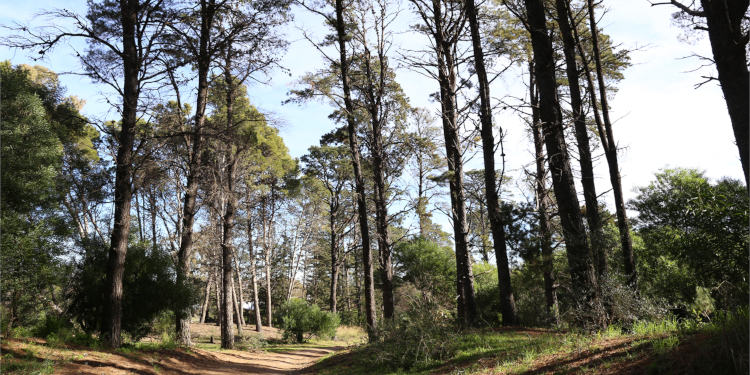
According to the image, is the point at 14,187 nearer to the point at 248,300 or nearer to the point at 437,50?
the point at 437,50

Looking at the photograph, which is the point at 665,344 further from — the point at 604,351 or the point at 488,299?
the point at 488,299

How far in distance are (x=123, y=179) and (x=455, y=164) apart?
803cm

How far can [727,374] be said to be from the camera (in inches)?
118

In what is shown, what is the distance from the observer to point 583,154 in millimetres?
10609

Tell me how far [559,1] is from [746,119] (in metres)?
5.54

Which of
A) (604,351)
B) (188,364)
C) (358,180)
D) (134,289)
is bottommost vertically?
(188,364)

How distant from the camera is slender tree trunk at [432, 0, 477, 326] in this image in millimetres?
10469

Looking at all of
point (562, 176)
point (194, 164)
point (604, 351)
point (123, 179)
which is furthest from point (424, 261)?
point (604, 351)

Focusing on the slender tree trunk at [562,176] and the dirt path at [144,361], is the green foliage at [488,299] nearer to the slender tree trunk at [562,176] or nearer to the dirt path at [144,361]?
the dirt path at [144,361]

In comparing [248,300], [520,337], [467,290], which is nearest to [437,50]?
[467,290]

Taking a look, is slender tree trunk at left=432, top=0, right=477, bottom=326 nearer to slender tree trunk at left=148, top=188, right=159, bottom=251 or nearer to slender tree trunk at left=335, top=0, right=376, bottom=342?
slender tree trunk at left=335, top=0, right=376, bottom=342

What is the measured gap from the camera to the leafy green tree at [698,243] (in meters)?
7.51

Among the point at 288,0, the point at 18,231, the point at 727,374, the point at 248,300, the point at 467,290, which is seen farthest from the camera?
the point at 248,300

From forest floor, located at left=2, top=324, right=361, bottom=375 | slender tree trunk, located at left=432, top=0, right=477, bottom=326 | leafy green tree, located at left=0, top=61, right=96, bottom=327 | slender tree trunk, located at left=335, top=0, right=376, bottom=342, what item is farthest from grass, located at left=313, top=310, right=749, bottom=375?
leafy green tree, located at left=0, top=61, right=96, bottom=327
